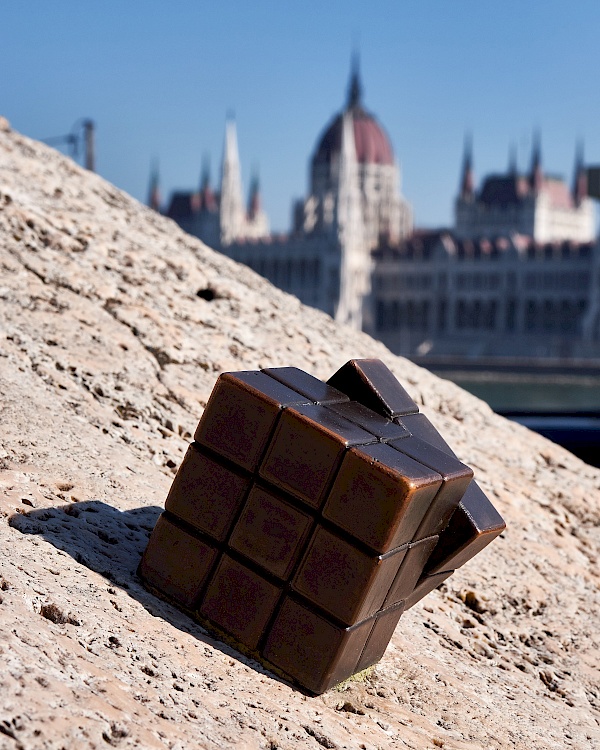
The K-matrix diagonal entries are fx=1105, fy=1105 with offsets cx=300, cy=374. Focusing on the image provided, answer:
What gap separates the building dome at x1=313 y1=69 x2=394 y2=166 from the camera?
56688 millimetres

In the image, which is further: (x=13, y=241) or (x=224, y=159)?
(x=224, y=159)

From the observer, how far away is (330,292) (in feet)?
160

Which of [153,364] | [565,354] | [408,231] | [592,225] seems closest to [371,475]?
[153,364]

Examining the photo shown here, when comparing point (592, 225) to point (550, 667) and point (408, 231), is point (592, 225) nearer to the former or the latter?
point (408, 231)

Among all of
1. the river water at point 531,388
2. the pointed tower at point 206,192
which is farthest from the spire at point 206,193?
the river water at point 531,388

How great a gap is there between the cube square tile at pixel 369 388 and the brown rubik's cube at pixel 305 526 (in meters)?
0.04

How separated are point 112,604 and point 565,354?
42.2m

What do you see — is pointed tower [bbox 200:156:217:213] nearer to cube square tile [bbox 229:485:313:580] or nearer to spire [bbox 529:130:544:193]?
spire [bbox 529:130:544:193]

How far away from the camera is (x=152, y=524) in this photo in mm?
1982

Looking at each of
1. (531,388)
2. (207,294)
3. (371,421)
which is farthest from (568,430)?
(531,388)

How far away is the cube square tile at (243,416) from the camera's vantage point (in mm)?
1685

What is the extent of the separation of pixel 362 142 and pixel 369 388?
57.7 m

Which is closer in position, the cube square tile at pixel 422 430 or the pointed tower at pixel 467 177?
the cube square tile at pixel 422 430

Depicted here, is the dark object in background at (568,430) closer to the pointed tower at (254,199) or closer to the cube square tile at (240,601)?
the cube square tile at (240,601)
